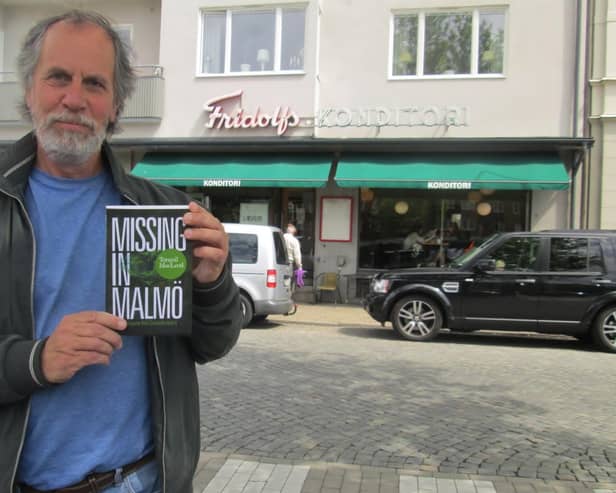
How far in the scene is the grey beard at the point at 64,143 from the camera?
5.18 ft

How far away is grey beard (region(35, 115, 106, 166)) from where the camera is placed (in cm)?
158

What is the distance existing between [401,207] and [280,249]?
14.7 feet

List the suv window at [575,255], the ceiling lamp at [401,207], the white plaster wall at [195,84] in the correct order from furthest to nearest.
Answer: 1. the ceiling lamp at [401,207]
2. the white plaster wall at [195,84]
3. the suv window at [575,255]

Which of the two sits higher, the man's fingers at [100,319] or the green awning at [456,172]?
the green awning at [456,172]

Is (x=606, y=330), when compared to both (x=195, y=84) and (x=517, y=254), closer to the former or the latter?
(x=517, y=254)

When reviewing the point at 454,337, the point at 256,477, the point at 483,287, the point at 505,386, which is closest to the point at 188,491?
the point at 256,477

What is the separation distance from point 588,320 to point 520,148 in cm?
531

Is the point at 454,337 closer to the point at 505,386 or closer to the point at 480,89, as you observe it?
the point at 505,386

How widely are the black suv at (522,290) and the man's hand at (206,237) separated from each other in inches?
318

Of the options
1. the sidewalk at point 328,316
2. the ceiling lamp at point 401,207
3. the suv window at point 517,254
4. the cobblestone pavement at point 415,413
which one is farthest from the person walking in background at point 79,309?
the ceiling lamp at point 401,207

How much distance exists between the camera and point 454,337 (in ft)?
33.4

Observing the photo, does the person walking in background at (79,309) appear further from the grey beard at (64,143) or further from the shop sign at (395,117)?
the shop sign at (395,117)

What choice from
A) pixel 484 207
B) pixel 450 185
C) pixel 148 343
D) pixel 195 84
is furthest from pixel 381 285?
pixel 148 343

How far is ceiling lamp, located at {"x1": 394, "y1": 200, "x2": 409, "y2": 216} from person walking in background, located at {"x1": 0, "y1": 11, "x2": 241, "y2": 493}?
501 inches
